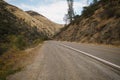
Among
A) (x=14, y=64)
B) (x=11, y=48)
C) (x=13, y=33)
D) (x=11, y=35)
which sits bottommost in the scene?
(x=11, y=48)

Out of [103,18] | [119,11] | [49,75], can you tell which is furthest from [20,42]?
[49,75]

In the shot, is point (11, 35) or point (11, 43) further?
point (11, 35)

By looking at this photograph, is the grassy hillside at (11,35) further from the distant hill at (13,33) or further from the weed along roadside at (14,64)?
the weed along roadside at (14,64)

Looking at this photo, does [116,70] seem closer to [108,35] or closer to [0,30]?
[108,35]

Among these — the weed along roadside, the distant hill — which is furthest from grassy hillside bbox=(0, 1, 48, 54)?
the weed along roadside

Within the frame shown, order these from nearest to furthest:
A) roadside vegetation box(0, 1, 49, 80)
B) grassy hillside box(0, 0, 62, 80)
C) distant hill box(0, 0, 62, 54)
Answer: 1. roadside vegetation box(0, 1, 49, 80)
2. grassy hillside box(0, 0, 62, 80)
3. distant hill box(0, 0, 62, 54)

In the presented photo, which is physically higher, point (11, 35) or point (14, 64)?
point (11, 35)

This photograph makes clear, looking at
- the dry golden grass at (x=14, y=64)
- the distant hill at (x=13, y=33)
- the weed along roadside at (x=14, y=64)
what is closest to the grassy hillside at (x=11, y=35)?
the distant hill at (x=13, y=33)

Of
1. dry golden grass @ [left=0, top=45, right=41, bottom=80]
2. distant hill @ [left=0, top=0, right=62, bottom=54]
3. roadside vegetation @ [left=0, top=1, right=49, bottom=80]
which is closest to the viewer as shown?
dry golden grass @ [left=0, top=45, right=41, bottom=80]

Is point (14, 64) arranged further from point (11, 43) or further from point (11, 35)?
point (11, 35)

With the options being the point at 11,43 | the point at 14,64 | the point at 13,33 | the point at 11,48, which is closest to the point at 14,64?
the point at 14,64

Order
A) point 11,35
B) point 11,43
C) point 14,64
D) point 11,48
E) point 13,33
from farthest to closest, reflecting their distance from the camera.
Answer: point 13,33 → point 11,35 → point 11,43 → point 11,48 → point 14,64

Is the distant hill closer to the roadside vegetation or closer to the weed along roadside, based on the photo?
the roadside vegetation

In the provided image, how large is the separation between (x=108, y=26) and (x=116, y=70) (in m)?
21.4
